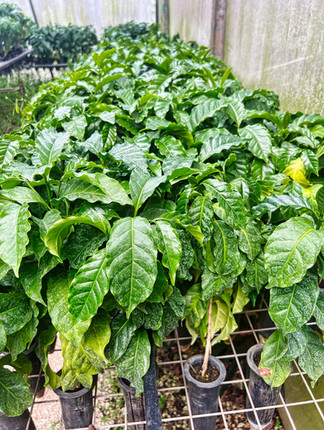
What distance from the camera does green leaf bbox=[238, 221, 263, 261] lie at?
115cm

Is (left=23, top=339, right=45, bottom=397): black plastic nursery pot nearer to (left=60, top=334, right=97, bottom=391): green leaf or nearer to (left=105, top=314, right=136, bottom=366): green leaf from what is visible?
(left=60, top=334, right=97, bottom=391): green leaf

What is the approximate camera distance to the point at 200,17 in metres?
4.85

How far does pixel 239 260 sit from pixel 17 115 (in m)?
4.42

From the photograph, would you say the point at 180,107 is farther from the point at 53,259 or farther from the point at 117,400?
the point at 117,400

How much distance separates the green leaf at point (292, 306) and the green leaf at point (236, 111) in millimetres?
864

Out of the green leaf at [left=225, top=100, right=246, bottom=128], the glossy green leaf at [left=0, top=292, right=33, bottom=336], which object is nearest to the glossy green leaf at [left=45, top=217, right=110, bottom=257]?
the glossy green leaf at [left=0, top=292, right=33, bottom=336]

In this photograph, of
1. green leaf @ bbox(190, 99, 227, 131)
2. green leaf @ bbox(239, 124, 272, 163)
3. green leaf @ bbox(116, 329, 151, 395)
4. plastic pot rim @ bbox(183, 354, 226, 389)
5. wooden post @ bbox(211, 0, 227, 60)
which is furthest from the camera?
wooden post @ bbox(211, 0, 227, 60)

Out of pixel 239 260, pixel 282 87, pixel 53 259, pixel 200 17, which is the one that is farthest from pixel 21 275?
pixel 200 17

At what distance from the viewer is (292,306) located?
1.03 metres

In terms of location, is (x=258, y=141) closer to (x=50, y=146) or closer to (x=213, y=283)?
(x=213, y=283)

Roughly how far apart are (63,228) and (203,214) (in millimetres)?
443

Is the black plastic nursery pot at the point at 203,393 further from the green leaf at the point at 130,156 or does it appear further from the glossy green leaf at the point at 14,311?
the green leaf at the point at 130,156

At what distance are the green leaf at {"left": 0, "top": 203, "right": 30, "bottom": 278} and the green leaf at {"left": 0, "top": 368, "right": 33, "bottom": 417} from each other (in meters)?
0.51

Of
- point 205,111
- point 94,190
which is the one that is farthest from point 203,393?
point 205,111
